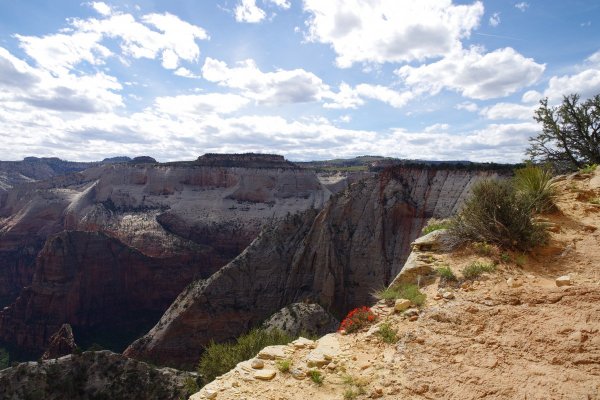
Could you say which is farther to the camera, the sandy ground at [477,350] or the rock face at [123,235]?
the rock face at [123,235]

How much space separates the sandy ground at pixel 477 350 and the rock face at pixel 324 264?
104ft

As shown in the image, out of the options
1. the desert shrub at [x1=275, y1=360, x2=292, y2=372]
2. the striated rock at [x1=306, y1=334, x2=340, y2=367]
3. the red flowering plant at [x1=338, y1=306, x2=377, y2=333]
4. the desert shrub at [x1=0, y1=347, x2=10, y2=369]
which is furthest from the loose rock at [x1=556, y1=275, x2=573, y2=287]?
the desert shrub at [x1=0, y1=347, x2=10, y2=369]

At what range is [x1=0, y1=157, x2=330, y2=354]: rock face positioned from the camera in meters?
56.3

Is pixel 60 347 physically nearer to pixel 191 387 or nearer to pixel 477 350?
pixel 191 387

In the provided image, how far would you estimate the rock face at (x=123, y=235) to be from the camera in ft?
185

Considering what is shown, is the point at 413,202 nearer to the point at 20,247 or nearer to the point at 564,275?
the point at 564,275

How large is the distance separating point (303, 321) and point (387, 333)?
67.9ft

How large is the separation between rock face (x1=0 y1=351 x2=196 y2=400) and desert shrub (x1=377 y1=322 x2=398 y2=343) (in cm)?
1789

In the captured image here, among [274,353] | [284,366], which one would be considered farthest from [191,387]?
[284,366]

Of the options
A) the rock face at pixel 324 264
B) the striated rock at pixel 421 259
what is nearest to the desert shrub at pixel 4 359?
the rock face at pixel 324 264

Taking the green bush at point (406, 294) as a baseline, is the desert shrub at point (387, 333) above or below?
below

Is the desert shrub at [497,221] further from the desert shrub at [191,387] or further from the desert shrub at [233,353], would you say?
→ the desert shrub at [191,387]

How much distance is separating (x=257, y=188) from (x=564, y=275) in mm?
86417

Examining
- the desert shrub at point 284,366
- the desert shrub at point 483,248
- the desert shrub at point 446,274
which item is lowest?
the desert shrub at point 284,366
